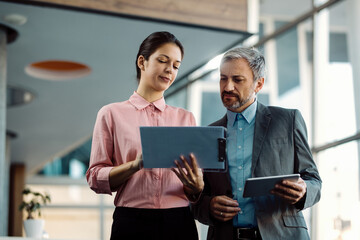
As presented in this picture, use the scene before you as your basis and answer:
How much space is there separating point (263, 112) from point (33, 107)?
7910 millimetres

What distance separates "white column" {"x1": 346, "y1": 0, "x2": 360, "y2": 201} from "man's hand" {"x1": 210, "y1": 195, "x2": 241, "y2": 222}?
3.35m

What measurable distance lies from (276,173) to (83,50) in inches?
194

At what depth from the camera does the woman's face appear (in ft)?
7.08

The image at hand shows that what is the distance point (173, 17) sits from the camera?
582 centimetres

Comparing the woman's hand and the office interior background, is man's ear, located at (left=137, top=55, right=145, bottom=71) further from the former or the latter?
the office interior background

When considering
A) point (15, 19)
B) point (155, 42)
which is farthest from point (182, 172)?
point (15, 19)

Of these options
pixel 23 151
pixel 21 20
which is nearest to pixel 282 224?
pixel 21 20

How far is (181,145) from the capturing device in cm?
198

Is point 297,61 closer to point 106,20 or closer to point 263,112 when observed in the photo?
point 106,20

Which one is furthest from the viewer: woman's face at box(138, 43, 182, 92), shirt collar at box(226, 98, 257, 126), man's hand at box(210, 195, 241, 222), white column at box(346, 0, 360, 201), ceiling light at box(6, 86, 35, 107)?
ceiling light at box(6, 86, 35, 107)

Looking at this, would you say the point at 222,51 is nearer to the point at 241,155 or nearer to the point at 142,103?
the point at 241,155

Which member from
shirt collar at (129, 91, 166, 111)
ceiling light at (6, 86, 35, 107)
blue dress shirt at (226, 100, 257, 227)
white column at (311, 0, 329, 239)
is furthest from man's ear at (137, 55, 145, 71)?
ceiling light at (6, 86, 35, 107)

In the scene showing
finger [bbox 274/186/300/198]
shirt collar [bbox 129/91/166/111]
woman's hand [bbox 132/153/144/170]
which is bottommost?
finger [bbox 274/186/300/198]

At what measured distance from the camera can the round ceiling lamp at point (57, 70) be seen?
7.84 m
